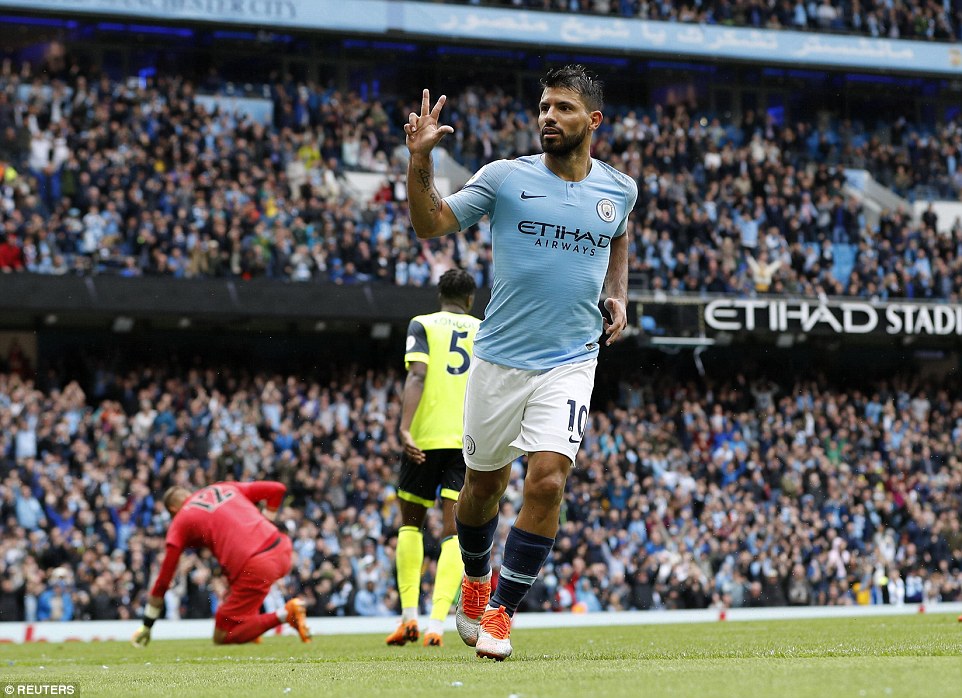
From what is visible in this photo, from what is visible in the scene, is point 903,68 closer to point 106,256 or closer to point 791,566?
point 791,566

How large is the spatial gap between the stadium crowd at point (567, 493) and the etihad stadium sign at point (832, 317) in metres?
1.70

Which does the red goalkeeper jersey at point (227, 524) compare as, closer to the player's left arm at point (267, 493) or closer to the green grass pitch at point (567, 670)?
the player's left arm at point (267, 493)

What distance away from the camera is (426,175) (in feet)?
20.9

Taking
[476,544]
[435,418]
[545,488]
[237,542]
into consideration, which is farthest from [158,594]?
[545,488]

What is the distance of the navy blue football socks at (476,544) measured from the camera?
7371 millimetres

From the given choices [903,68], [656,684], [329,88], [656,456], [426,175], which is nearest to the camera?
[656,684]

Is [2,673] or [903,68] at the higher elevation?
[903,68]

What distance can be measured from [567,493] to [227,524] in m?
13.4

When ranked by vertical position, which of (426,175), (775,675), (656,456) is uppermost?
(426,175)

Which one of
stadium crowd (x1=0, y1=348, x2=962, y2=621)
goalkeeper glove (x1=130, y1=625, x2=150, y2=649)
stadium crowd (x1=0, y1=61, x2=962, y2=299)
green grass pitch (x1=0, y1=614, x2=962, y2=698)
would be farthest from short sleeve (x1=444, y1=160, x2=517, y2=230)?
stadium crowd (x1=0, y1=61, x2=962, y2=299)

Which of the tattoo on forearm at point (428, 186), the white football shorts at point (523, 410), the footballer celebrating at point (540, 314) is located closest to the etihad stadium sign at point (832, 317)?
the footballer celebrating at point (540, 314)

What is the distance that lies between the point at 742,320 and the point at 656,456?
3739 millimetres

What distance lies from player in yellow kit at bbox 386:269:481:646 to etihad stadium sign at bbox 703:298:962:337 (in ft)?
60.2

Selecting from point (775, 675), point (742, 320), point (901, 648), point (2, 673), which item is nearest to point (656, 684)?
point (775, 675)
